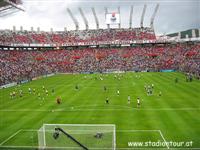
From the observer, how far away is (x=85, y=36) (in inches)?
4766

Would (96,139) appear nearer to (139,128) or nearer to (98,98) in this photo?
(139,128)

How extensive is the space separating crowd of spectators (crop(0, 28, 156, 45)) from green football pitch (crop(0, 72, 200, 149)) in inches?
2704

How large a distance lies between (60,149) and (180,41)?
4023 inches

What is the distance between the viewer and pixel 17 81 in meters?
70.6

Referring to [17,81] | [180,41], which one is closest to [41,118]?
[17,81]

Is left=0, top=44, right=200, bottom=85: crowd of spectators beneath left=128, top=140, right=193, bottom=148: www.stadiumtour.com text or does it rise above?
above

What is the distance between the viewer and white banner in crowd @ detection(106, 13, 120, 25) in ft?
384

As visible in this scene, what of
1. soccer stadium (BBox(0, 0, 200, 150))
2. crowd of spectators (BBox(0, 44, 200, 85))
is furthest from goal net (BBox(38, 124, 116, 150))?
crowd of spectators (BBox(0, 44, 200, 85))

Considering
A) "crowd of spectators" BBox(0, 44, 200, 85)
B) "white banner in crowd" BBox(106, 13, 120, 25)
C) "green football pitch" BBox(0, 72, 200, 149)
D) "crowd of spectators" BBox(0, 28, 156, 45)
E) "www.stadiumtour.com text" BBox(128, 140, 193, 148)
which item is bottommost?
"www.stadiumtour.com text" BBox(128, 140, 193, 148)

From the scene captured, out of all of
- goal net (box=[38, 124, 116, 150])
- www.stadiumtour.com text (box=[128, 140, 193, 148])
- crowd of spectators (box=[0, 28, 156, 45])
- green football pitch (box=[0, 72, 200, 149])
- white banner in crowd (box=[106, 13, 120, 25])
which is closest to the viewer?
goal net (box=[38, 124, 116, 150])

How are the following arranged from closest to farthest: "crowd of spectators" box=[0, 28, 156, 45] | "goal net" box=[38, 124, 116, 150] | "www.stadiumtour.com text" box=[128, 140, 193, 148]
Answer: "goal net" box=[38, 124, 116, 150] → "www.stadiumtour.com text" box=[128, 140, 193, 148] → "crowd of spectators" box=[0, 28, 156, 45]

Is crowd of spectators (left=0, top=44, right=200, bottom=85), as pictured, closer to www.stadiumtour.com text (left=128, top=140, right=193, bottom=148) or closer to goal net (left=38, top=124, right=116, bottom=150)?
goal net (left=38, top=124, right=116, bottom=150)

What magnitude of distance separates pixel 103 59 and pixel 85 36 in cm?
1975

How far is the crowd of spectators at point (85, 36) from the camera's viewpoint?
114294mm
